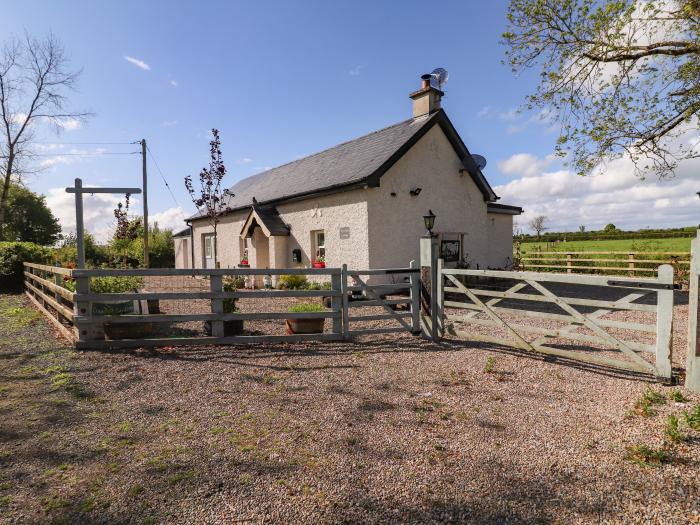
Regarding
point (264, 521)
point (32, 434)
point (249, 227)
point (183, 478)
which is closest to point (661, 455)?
point (264, 521)

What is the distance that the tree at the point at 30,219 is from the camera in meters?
45.3

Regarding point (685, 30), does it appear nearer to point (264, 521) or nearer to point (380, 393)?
point (380, 393)

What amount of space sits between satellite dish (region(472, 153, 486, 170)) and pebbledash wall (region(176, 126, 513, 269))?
0.63 meters

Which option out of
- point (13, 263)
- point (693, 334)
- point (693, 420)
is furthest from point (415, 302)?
point (13, 263)

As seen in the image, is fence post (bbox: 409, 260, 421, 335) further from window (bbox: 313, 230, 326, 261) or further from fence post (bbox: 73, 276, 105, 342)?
window (bbox: 313, 230, 326, 261)

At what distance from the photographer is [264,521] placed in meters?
2.52

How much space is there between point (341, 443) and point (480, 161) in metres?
14.2

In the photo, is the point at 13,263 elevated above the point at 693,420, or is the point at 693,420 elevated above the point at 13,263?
the point at 13,263

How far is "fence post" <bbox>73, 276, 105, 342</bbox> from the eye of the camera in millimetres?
6543

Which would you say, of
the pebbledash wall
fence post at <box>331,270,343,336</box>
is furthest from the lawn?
the pebbledash wall

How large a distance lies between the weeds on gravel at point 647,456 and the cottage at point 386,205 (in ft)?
32.4

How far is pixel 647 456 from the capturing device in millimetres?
3234

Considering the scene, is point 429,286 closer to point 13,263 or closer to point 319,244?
point 319,244

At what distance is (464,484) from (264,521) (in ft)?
4.64
